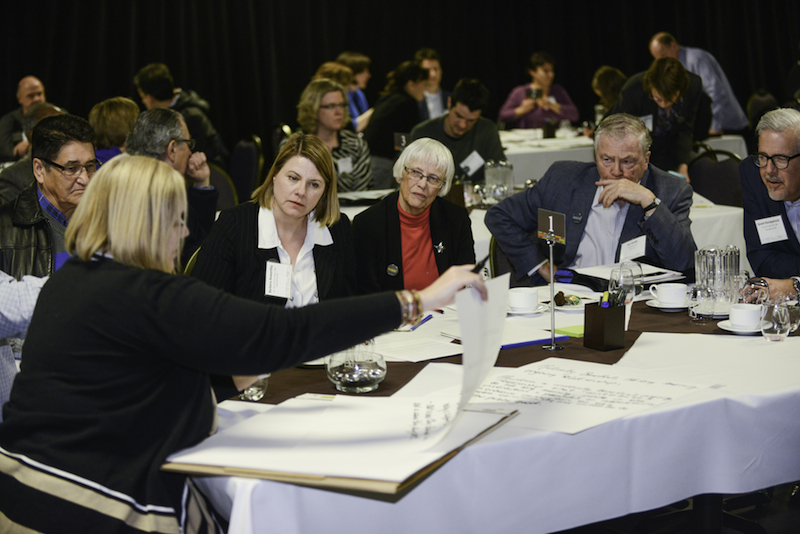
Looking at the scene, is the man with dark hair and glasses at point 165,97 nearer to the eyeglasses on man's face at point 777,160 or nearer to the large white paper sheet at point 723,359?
the eyeglasses on man's face at point 777,160

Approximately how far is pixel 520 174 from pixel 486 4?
4633mm

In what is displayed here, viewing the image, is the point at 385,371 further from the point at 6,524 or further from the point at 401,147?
the point at 401,147

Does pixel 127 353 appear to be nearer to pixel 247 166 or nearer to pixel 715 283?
pixel 715 283

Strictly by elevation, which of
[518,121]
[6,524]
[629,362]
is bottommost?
[6,524]

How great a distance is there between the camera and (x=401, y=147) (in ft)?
15.6

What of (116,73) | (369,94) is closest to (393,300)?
(116,73)

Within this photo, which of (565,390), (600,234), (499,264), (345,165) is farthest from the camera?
(345,165)

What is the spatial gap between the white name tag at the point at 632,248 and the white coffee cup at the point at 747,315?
73cm

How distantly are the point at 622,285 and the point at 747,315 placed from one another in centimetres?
36

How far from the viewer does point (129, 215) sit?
1398 millimetres

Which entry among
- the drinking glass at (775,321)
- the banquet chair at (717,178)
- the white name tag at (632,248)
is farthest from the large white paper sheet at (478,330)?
the banquet chair at (717,178)

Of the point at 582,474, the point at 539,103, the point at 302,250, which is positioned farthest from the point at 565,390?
the point at 539,103

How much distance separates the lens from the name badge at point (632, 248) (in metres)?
2.86

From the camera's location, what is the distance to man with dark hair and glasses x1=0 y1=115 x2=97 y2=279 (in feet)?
8.10
